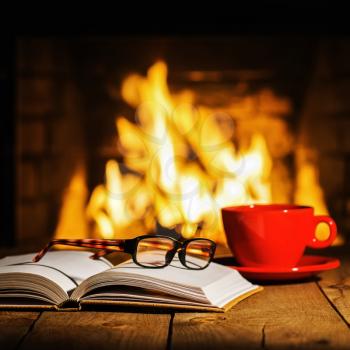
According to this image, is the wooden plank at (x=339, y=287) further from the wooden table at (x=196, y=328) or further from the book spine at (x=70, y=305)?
the book spine at (x=70, y=305)

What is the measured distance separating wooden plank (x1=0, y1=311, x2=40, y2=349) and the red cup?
35cm

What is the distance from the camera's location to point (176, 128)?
2.24 m

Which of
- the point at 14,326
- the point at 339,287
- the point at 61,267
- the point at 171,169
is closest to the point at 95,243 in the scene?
the point at 61,267

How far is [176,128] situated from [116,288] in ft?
4.49

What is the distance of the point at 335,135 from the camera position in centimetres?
223

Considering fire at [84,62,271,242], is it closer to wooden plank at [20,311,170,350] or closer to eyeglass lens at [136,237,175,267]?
eyeglass lens at [136,237,175,267]

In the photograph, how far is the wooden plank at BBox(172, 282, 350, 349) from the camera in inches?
28.0

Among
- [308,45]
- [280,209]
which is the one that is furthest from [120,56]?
[280,209]

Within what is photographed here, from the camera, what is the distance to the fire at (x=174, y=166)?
2.22 meters

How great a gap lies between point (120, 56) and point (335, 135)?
2.31 ft

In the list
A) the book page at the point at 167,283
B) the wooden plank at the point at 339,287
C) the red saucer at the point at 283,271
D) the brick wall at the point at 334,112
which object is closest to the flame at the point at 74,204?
the brick wall at the point at 334,112

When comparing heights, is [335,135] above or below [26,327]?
above

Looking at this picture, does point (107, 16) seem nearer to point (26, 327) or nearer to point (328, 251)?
point (328, 251)

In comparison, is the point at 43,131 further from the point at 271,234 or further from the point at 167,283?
the point at 167,283
